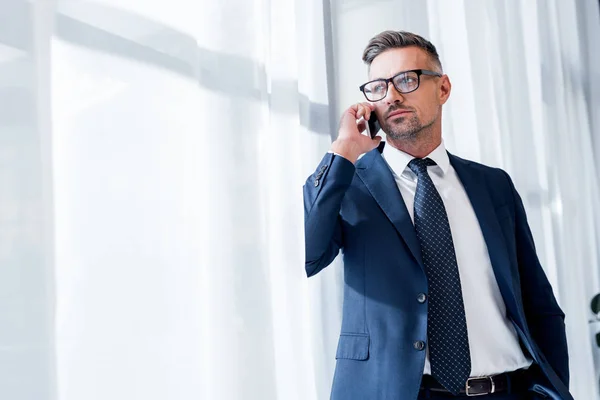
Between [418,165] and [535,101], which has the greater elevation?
[535,101]

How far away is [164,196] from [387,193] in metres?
0.62

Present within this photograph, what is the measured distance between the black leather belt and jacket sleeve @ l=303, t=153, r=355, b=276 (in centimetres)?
40

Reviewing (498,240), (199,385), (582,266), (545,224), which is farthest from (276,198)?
(582,266)

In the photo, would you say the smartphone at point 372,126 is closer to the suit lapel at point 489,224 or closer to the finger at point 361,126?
the finger at point 361,126

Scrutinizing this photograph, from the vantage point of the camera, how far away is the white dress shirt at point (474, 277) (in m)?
1.60

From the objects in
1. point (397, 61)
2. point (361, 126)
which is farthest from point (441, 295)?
point (397, 61)

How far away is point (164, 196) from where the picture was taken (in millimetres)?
1289

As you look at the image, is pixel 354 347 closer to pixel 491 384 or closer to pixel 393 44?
pixel 491 384

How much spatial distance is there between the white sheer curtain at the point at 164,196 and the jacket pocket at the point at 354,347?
0.10 meters

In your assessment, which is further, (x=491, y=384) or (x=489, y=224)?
(x=489, y=224)

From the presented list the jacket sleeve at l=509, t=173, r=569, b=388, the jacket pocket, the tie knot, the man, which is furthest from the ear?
the jacket pocket

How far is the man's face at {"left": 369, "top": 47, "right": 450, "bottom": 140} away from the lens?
1737 millimetres

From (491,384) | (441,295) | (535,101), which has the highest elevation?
(535,101)

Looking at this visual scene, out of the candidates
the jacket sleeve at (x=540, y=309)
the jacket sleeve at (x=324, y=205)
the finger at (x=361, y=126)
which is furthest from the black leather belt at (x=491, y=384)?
the finger at (x=361, y=126)
